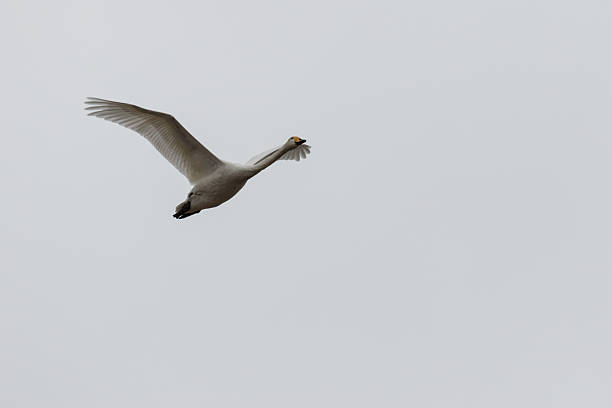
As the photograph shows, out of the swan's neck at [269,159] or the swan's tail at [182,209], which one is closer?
the swan's neck at [269,159]

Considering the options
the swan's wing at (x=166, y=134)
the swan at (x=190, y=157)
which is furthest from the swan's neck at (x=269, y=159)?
the swan's wing at (x=166, y=134)

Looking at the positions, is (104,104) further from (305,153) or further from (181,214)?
(305,153)

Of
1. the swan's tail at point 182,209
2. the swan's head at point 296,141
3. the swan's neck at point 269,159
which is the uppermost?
the swan's head at point 296,141

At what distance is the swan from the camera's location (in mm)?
44781

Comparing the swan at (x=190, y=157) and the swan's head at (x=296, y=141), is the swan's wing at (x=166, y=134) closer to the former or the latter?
the swan at (x=190, y=157)

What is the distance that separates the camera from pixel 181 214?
4609 cm

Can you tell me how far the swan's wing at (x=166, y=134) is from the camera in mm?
44625

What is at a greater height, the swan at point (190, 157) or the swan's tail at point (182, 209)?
the swan at point (190, 157)

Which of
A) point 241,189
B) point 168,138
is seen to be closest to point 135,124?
point 168,138

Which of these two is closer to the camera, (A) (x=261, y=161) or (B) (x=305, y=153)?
(A) (x=261, y=161)

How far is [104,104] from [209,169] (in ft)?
14.3

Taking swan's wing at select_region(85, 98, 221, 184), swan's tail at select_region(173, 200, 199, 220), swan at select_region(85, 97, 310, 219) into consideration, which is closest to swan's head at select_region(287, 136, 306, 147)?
swan at select_region(85, 97, 310, 219)

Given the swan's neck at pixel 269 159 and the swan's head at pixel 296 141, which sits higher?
the swan's head at pixel 296 141

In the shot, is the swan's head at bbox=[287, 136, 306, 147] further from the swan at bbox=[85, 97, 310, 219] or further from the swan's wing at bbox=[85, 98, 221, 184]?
the swan's wing at bbox=[85, 98, 221, 184]
